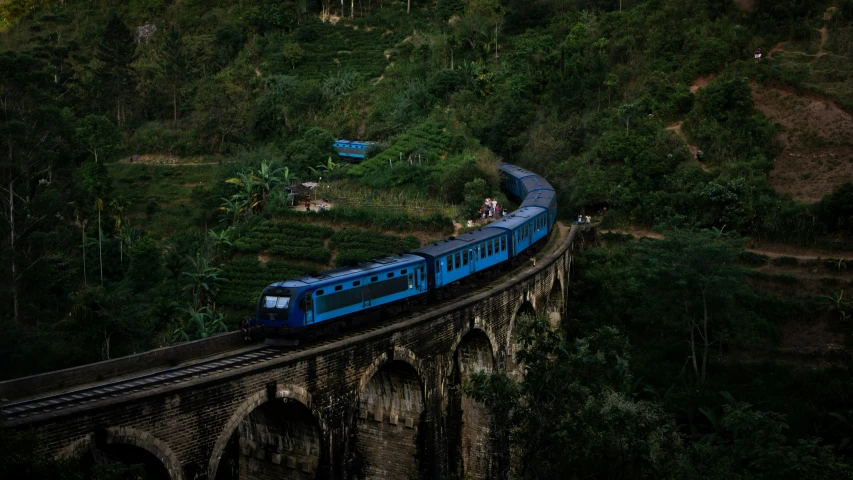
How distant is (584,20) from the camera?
5691cm

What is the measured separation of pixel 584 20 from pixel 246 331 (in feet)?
144

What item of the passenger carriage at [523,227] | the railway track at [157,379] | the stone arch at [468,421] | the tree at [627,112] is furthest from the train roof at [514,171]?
the railway track at [157,379]

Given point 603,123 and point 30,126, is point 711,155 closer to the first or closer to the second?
point 603,123

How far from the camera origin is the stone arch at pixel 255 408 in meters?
14.9

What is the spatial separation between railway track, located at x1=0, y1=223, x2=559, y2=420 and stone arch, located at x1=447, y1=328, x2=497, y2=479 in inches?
118

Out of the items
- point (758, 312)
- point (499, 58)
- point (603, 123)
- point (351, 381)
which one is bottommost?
point (758, 312)

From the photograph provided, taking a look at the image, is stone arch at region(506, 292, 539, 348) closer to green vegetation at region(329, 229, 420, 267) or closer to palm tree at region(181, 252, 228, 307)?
green vegetation at region(329, 229, 420, 267)

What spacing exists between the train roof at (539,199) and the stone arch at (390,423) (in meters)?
14.5

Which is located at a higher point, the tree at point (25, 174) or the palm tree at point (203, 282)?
the tree at point (25, 174)

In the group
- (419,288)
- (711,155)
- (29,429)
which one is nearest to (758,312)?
(711,155)

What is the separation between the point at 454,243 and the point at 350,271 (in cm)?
573

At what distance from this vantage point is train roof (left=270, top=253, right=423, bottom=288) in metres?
19.6

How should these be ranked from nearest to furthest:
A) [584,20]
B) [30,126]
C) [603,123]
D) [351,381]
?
[351,381] < [30,126] < [603,123] < [584,20]

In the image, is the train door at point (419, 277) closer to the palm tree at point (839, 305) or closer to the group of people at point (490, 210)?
the group of people at point (490, 210)
